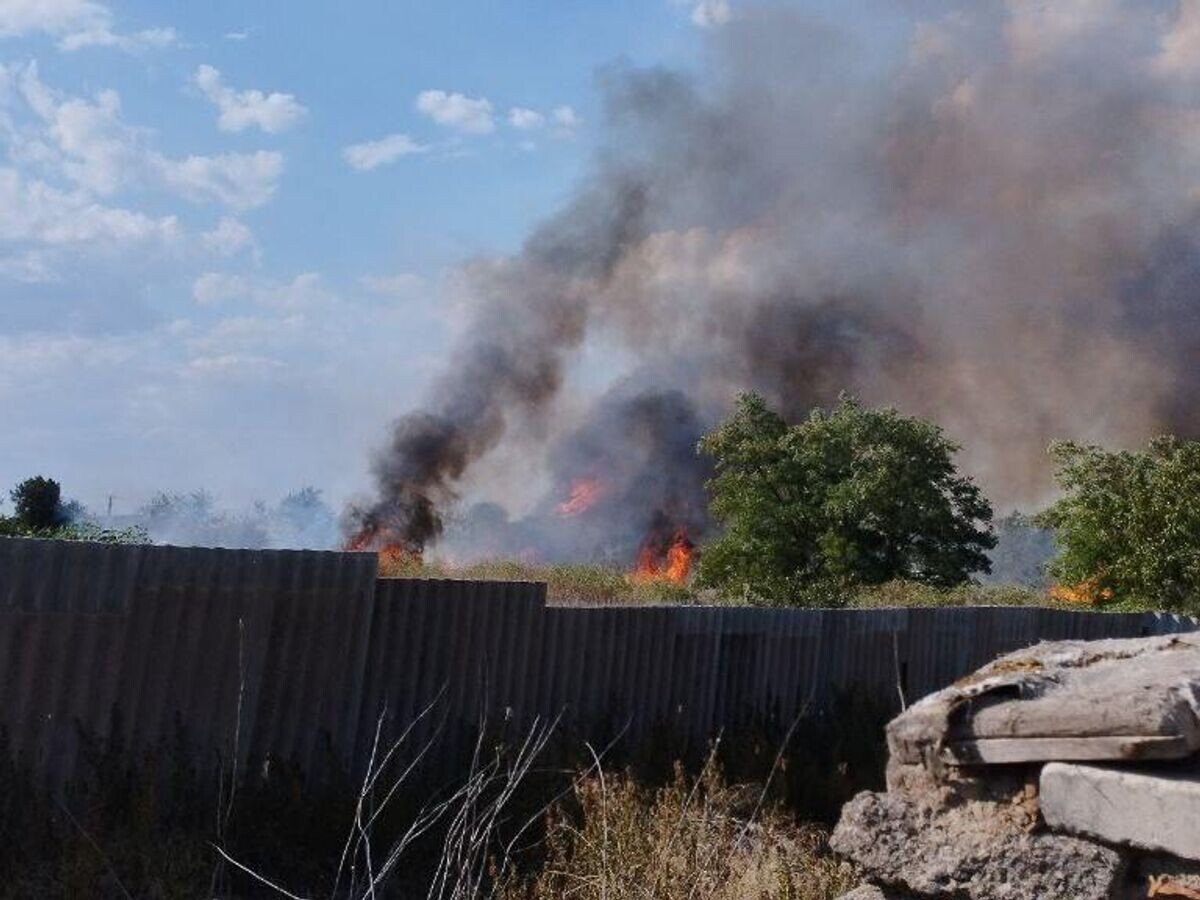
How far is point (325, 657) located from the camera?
695 centimetres

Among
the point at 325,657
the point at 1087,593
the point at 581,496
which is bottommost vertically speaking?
the point at 325,657

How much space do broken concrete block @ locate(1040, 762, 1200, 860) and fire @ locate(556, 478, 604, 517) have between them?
49.7 m

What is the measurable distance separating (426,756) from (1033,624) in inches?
345

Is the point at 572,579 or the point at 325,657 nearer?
the point at 325,657

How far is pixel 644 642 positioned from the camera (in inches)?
354

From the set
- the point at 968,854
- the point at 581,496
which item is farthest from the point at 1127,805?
the point at 581,496

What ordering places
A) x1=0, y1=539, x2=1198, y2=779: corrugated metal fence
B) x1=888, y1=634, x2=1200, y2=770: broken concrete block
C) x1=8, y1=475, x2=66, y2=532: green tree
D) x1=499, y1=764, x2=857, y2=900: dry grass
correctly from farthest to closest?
x1=8, y1=475, x2=66, y2=532: green tree → x1=0, y1=539, x2=1198, y2=779: corrugated metal fence → x1=499, y1=764, x2=857, y2=900: dry grass → x1=888, y1=634, x2=1200, y2=770: broken concrete block

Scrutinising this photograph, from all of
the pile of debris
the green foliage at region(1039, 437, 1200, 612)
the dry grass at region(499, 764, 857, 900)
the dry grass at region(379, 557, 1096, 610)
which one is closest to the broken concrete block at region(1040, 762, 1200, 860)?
the pile of debris

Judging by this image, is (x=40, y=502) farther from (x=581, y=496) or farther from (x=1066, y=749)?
(x=581, y=496)

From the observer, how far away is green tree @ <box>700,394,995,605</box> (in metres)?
32.2

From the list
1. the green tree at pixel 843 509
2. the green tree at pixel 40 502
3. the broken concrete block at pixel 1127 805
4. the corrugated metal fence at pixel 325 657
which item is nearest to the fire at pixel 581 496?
the green tree at pixel 843 509

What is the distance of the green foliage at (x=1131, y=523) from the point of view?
2583cm

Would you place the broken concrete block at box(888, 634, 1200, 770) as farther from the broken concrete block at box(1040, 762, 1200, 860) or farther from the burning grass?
the burning grass

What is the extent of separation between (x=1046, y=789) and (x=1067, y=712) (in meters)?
0.23
